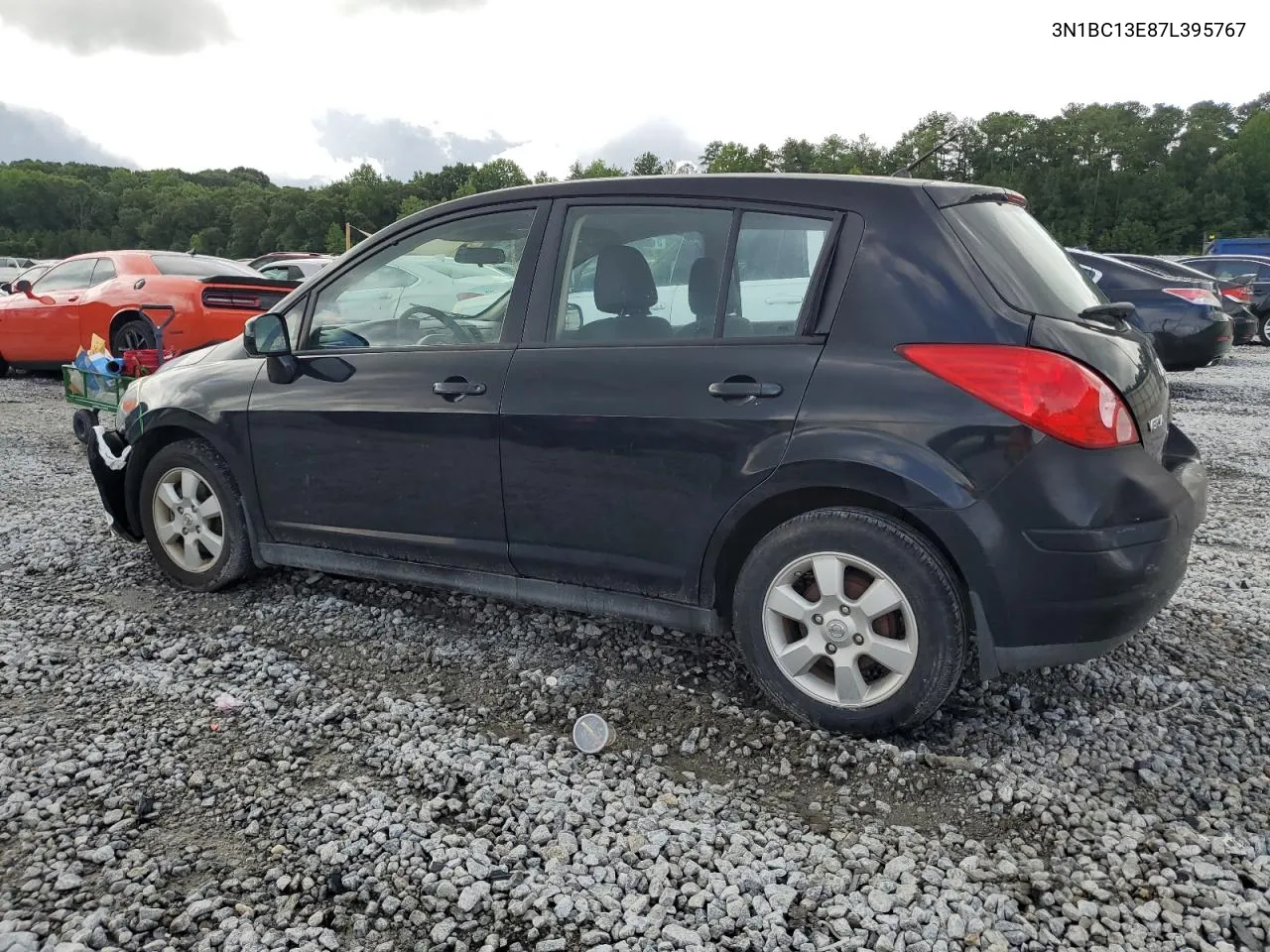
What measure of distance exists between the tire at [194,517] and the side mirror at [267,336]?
0.60 m

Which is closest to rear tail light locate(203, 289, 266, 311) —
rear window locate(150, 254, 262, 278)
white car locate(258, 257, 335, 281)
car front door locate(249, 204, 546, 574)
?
rear window locate(150, 254, 262, 278)

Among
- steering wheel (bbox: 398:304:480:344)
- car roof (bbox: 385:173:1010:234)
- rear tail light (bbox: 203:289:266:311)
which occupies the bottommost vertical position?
rear tail light (bbox: 203:289:266:311)

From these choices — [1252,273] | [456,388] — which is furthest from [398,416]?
[1252,273]

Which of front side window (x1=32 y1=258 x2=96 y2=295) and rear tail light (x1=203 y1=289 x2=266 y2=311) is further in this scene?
front side window (x1=32 y1=258 x2=96 y2=295)

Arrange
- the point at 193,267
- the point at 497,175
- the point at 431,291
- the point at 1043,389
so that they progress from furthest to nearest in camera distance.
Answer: the point at 497,175
the point at 193,267
the point at 431,291
the point at 1043,389

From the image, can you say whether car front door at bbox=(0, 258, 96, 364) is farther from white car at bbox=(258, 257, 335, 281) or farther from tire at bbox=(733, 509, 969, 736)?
tire at bbox=(733, 509, 969, 736)

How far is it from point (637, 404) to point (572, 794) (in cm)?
125

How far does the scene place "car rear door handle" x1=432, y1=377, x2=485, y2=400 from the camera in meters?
3.61

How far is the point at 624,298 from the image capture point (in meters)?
3.46

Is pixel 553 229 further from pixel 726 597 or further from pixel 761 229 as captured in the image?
pixel 726 597

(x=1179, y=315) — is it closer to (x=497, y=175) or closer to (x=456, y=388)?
(x=456, y=388)

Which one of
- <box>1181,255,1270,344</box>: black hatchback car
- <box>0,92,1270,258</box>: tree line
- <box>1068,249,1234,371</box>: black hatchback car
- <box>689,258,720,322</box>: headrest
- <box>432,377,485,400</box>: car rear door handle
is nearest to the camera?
<box>689,258,720,322</box>: headrest

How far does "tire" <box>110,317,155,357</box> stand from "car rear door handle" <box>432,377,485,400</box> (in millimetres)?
8225

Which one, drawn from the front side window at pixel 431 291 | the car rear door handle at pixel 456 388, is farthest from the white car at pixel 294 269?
the car rear door handle at pixel 456 388
